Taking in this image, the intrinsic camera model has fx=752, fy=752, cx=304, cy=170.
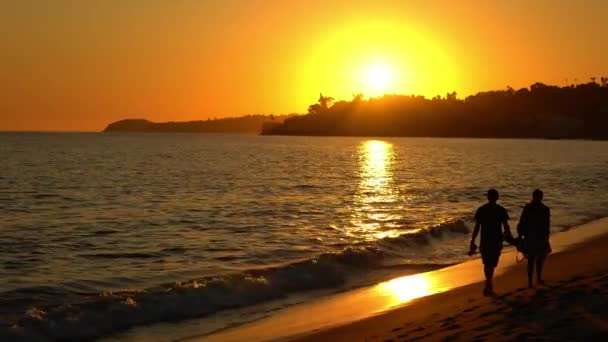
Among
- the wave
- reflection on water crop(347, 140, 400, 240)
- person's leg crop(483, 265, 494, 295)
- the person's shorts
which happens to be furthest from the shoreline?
reflection on water crop(347, 140, 400, 240)

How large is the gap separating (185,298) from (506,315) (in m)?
7.20

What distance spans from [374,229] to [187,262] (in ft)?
33.5

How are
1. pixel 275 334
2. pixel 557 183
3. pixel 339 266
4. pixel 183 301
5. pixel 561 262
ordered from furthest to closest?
1. pixel 557 183
2. pixel 339 266
3. pixel 561 262
4. pixel 183 301
5. pixel 275 334

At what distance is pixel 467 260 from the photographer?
70.4ft

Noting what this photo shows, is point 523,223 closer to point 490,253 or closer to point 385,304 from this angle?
point 490,253

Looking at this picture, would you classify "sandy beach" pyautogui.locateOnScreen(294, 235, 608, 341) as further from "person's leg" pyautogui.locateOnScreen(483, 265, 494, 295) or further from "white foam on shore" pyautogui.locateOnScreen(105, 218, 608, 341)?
"white foam on shore" pyautogui.locateOnScreen(105, 218, 608, 341)

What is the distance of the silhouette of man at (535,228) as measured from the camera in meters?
13.9

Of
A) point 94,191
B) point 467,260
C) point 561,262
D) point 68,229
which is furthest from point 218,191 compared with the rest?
point 561,262

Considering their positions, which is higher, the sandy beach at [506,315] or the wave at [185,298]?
the sandy beach at [506,315]

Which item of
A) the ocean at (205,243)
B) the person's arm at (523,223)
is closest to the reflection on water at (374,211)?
the ocean at (205,243)

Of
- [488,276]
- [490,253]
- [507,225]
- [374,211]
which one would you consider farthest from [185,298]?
[374,211]

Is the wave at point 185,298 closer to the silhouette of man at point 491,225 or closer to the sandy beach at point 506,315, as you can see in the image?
the sandy beach at point 506,315

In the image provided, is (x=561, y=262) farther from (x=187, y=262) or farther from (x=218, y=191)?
(x=218, y=191)

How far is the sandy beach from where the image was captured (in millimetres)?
10148
